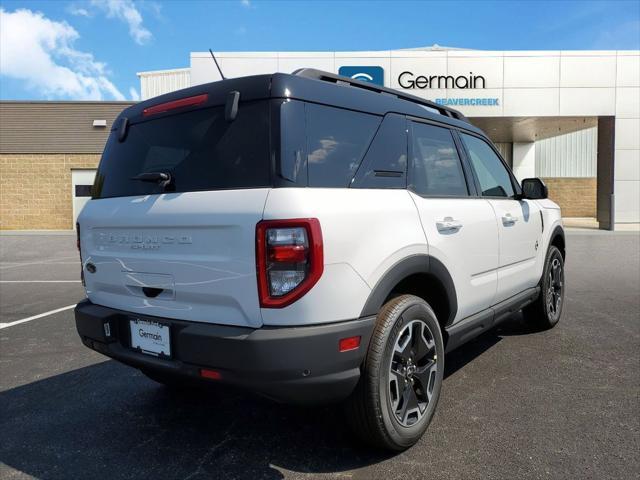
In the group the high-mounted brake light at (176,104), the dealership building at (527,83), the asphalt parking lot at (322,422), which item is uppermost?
the dealership building at (527,83)

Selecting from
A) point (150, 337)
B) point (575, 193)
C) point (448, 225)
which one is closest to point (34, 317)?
point (150, 337)

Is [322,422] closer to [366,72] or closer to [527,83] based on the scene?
[366,72]

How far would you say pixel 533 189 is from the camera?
431cm

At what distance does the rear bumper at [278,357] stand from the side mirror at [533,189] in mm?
2532

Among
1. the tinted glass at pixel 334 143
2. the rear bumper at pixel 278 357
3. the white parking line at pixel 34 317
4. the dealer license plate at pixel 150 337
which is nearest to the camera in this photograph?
the rear bumper at pixel 278 357

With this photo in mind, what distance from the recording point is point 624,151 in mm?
17922

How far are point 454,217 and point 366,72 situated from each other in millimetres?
15602

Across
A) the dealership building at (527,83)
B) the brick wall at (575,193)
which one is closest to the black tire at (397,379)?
the dealership building at (527,83)

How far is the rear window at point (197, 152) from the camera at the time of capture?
236 centimetres

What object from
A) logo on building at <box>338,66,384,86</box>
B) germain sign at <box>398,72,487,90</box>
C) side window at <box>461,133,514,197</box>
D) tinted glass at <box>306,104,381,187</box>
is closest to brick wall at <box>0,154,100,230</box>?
logo on building at <box>338,66,384,86</box>

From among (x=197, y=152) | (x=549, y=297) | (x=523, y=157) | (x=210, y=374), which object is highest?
(x=523, y=157)

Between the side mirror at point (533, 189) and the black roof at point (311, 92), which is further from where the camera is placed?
the side mirror at point (533, 189)

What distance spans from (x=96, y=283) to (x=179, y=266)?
2.68 feet

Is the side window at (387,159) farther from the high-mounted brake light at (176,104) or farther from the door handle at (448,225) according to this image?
the high-mounted brake light at (176,104)
